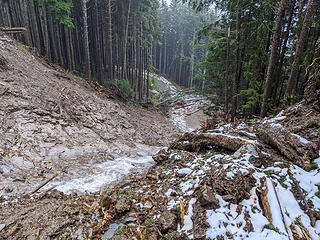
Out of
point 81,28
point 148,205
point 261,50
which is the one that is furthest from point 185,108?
point 148,205

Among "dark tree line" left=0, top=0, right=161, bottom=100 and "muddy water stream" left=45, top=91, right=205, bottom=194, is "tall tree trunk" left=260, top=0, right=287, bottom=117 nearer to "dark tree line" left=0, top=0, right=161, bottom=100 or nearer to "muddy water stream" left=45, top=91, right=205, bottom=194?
"muddy water stream" left=45, top=91, right=205, bottom=194

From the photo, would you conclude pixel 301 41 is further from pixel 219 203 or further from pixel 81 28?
pixel 81 28

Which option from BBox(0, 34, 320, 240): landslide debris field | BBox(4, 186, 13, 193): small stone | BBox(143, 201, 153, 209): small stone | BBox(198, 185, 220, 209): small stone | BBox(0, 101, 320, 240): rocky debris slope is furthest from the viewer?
BBox(4, 186, 13, 193): small stone

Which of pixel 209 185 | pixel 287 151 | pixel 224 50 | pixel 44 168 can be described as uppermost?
pixel 224 50

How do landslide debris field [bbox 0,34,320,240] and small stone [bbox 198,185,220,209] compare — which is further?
small stone [bbox 198,185,220,209]

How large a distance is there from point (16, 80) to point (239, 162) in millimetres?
9098

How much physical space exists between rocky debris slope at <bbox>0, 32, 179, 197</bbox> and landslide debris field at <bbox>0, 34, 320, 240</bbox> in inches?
1.9

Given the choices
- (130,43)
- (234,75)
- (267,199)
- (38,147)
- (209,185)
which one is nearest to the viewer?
(267,199)

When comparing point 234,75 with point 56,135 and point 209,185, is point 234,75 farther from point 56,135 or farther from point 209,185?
point 56,135

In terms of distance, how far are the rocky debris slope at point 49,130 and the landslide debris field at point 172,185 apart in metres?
0.05

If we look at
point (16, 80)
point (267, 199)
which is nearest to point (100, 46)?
point (16, 80)

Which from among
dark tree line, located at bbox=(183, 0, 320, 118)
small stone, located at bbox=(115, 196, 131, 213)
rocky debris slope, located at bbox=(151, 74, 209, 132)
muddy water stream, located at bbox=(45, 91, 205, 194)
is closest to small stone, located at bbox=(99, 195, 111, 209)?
small stone, located at bbox=(115, 196, 131, 213)

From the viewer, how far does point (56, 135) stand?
6715 millimetres

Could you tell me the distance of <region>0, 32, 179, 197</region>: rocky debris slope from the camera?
16.4ft
